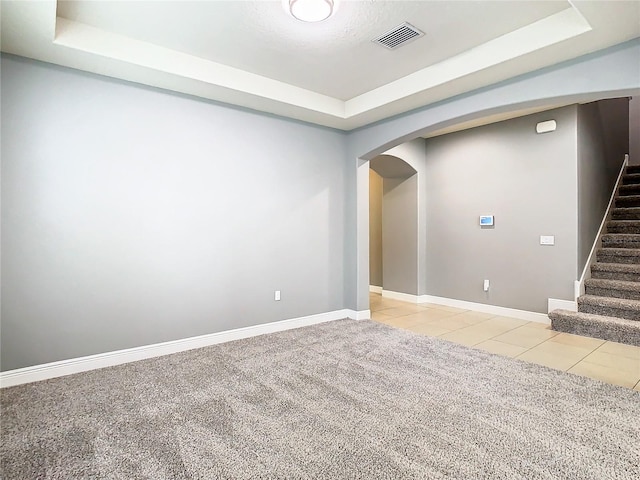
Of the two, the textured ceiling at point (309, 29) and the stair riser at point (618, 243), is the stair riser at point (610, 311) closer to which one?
the stair riser at point (618, 243)

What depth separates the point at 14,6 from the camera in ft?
7.36

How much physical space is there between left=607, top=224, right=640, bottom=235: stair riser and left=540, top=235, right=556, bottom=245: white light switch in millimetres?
1765

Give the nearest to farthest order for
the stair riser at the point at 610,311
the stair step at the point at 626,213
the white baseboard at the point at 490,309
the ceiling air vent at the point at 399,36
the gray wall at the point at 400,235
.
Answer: the ceiling air vent at the point at 399,36 → the stair riser at the point at 610,311 → the white baseboard at the point at 490,309 → the stair step at the point at 626,213 → the gray wall at the point at 400,235

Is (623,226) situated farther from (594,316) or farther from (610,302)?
(594,316)

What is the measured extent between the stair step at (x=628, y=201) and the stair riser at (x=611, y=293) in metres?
2.34

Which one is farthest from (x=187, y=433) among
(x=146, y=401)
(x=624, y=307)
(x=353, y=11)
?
(x=624, y=307)

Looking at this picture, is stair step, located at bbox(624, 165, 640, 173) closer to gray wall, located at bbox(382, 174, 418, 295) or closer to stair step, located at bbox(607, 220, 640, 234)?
stair step, located at bbox(607, 220, 640, 234)

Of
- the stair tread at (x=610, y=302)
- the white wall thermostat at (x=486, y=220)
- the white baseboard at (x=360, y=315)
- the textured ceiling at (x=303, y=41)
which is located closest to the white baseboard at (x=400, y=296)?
the white baseboard at (x=360, y=315)

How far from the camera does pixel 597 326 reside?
4074 mm

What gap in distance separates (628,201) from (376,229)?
4.31m

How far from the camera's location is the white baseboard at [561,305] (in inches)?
178

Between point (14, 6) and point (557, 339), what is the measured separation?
18.8 feet

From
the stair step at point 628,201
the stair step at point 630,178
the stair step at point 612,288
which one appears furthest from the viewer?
the stair step at point 630,178

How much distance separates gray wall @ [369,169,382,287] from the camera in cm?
711
